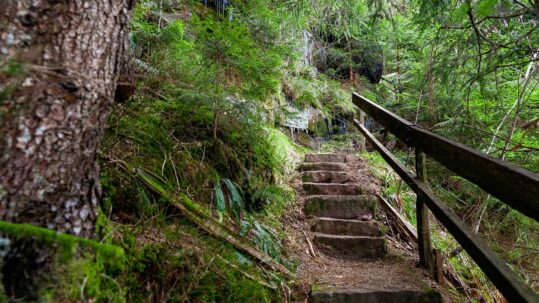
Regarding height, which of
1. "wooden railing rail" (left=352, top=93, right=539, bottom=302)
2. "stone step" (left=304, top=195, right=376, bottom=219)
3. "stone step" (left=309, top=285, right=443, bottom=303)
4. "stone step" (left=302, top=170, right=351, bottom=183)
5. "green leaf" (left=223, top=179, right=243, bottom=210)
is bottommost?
"stone step" (left=309, top=285, right=443, bottom=303)

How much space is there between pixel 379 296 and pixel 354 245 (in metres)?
1.07

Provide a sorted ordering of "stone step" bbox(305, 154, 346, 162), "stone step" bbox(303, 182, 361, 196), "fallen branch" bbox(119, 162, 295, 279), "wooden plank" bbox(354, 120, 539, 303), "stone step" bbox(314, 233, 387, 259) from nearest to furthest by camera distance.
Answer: "wooden plank" bbox(354, 120, 539, 303)
"fallen branch" bbox(119, 162, 295, 279)
"stone step" bbox(314, 233, 387, 259)
"stone step" bbox(303, 182, 361, 196)
"stone step" bbox(305, 154, 346, 162)

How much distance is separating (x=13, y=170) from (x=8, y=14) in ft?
1.70

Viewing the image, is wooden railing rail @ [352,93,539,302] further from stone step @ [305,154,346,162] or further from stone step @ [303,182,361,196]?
stone step @ [305,154,346,162]

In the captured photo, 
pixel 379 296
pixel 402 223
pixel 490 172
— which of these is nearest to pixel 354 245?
pixel 402 223

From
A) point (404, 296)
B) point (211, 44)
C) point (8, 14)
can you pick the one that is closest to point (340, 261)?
point (404, 296)

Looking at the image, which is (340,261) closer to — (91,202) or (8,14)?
(91,202)

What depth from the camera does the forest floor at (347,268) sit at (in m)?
2.56

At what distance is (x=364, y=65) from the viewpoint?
38.4 feet

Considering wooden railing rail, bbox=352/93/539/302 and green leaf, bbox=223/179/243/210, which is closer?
wooden railing rail, bbox=352/93/539/302

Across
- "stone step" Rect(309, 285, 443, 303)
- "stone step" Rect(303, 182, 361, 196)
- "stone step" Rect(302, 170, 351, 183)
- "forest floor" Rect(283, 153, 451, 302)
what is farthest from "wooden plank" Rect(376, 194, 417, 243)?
"stone step" Rect(309, 285, 443, 303)

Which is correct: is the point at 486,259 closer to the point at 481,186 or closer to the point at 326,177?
the point at 481,186

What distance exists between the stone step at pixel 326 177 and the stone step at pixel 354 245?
4.85 feet

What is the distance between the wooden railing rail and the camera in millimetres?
1242
